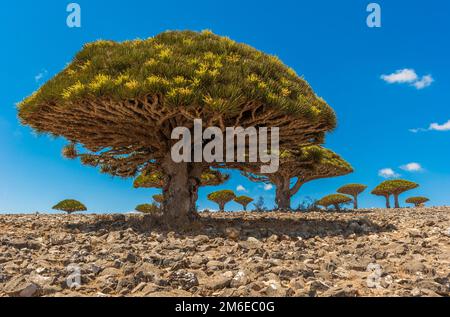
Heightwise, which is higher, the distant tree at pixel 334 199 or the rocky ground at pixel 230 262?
the distant tree at pixel 334 199

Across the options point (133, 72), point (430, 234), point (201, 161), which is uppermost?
point (133, 72)

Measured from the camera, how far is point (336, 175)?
27.2 m

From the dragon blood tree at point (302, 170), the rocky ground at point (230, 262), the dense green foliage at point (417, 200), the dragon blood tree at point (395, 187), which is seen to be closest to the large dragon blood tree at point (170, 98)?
the rocky ground at point (230, 262)

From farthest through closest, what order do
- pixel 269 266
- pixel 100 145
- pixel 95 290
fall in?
1. pixel 100 145
2. pixel 269 266
3. pixel 95 290

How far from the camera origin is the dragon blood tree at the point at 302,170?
19.2 metres

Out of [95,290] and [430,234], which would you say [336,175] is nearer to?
[430,234]

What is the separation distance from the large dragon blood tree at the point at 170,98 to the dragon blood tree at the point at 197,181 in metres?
0.25

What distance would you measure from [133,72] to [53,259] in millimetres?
4952

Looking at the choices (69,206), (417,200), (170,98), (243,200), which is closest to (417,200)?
(417,200)

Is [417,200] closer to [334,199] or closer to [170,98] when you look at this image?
[334,199]

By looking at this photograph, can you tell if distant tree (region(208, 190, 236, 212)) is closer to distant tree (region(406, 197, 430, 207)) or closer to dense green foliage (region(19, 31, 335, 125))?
distant tree (region(406, 197, 430, 207))

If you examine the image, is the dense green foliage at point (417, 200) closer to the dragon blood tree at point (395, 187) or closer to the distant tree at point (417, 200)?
the distant tree at point (417, 200)

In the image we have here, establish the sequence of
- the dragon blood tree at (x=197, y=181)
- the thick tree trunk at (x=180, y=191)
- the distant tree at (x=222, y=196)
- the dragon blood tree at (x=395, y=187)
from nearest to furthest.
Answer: the thick tree trunk at (x=180, y=191), the dragon blood tree at (x=197, y=181), the dragon blood tree at (x=395, y=187), the distant tree at (x=222, y=196)

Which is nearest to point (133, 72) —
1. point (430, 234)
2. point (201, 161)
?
point (201, 161)
